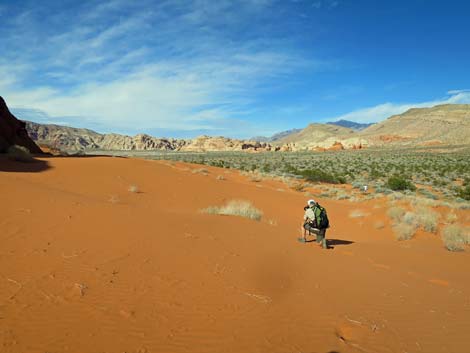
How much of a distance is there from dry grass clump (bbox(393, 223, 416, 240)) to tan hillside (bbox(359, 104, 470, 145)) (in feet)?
306

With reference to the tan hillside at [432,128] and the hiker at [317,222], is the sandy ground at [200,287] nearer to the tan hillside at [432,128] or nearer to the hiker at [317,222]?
the hiker at [317,222]

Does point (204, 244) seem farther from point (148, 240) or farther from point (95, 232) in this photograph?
point (95, 232)

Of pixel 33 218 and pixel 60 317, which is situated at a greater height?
pixel 33 218

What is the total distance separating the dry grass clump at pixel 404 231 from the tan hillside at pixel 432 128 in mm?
93301

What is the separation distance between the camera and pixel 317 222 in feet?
26.8

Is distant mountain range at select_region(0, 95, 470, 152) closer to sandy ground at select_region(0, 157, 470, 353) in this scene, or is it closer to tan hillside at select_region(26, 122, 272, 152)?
tan hillside at select_region(26, 122, 272, 152)

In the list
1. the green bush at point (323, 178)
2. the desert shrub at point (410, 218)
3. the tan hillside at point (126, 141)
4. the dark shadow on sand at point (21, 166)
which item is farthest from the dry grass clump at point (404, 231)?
the tan hillside at point (126, 141)

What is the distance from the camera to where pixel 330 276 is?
6.02 m

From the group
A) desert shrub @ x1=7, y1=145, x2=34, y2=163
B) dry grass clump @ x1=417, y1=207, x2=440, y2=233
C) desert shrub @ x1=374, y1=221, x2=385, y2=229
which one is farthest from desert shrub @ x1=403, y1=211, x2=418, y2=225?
desert shrub @ x1=7, y1=145, x2=34, y2=163

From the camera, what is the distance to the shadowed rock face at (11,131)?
1862cm

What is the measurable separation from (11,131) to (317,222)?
65.1ft

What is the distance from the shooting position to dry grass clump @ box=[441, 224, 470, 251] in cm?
948

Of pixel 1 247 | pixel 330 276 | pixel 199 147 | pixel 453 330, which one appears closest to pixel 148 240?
pixel 1 247

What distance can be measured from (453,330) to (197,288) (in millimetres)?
3577
